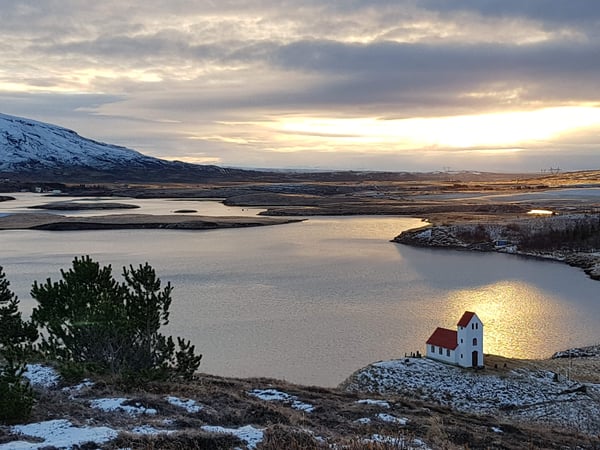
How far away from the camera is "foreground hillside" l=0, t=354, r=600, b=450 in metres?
9.63

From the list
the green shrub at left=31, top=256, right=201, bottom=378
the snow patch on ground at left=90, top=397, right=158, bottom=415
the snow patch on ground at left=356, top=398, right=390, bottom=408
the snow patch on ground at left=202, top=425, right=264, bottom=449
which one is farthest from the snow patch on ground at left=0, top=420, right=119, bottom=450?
the snow patch on ground at left=356, top=398, right=390, bottom=408

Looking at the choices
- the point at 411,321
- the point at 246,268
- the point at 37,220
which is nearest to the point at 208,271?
the point at 246,268

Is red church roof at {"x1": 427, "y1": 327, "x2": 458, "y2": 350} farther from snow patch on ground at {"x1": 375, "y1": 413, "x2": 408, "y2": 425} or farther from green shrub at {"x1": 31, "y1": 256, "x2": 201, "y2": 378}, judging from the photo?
green shrub at {"x1": 31, "y1": 256, "x2": 201, "y2": 378}

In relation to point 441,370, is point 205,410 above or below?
above

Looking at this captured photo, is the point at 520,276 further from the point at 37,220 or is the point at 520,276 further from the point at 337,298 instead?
the point at 37,220

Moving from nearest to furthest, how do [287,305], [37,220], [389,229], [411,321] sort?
[411,321] < [287,305] < [389,229] < [37,220]

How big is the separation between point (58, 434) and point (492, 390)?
15.8m

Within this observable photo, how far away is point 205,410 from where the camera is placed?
12.2m

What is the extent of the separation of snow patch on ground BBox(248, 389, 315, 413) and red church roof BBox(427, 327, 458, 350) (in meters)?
9.81

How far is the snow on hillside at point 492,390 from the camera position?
1923 cm

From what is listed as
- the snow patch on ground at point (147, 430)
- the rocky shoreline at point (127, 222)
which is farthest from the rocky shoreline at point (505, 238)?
the snow patch on ground at point (147, 430)

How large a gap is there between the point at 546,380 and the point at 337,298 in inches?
622

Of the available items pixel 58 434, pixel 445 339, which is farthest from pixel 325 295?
pixel 58 434

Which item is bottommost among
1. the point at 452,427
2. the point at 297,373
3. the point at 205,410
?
the point at 297,373
